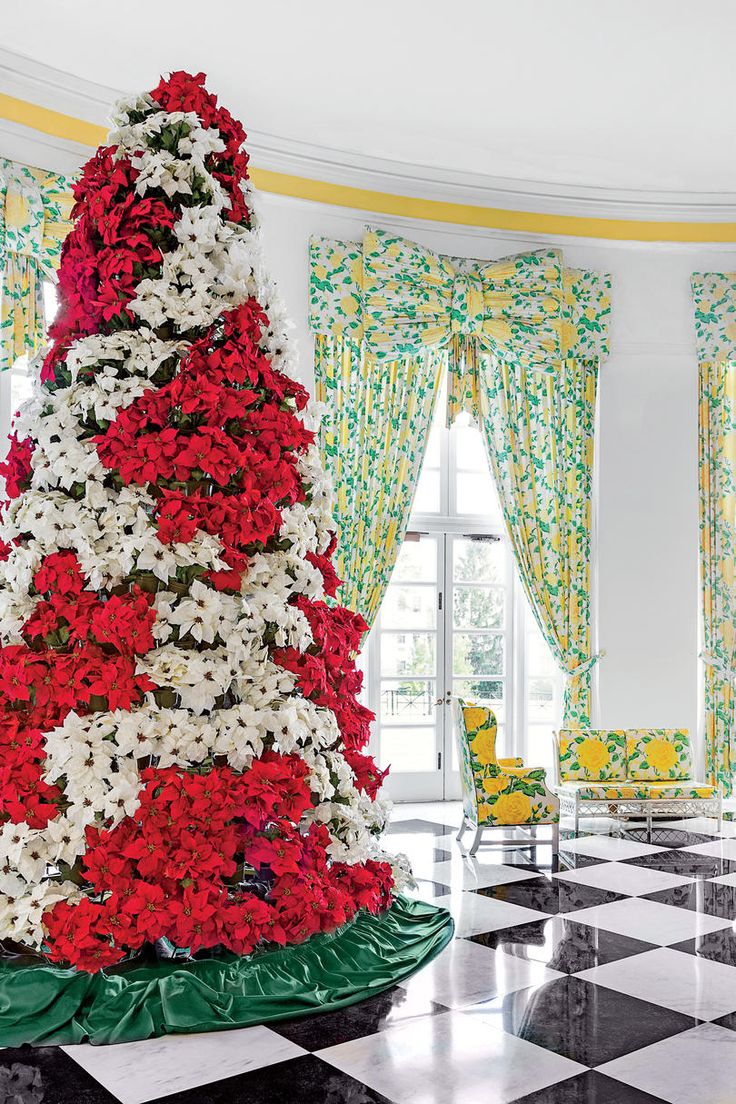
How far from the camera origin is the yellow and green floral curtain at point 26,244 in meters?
5.83

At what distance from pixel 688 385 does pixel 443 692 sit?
9.58ft

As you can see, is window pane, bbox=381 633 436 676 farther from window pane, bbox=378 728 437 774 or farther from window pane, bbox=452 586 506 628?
window pane, bbox=378 728 437 774

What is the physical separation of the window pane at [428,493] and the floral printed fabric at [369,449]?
0.43m

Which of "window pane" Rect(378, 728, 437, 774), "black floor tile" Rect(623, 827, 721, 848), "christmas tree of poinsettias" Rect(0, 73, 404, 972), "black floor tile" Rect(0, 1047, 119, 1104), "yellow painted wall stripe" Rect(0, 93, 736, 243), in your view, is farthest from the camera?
"window pane" Rect(378, 728, 437, 774)

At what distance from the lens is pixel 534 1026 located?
3570 mm

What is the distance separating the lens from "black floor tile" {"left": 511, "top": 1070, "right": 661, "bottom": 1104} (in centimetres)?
302

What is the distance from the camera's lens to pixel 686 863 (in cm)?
599

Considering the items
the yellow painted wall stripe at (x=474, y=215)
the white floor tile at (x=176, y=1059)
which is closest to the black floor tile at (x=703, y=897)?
the white floor tile at (x=176, y=1059)

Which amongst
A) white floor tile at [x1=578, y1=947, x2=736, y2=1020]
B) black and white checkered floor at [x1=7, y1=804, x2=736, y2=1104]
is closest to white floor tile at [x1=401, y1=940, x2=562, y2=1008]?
black and white checkered floor at [x1=7, y1=804, x2=736, y2=1104]

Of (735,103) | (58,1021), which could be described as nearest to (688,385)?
(735,103)

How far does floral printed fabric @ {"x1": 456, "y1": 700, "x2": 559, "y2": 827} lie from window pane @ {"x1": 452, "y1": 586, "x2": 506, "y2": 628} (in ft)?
6.27

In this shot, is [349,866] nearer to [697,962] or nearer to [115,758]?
[115,758]

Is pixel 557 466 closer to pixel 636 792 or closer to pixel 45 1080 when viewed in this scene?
pixel 636 792

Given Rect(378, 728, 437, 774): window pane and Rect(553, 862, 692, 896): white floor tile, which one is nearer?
Rect(553, 862, 692, 896): white floor tile
